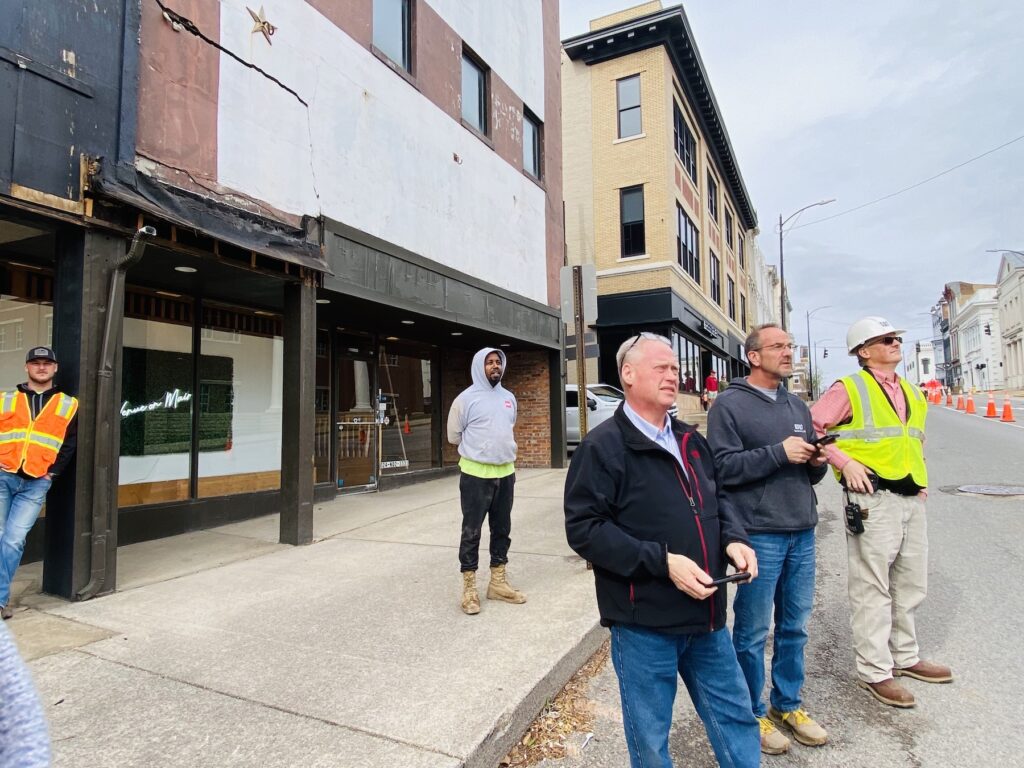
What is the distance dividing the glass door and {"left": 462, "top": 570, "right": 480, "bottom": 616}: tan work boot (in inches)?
217

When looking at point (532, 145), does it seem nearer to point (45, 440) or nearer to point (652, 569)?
point (45, 440)

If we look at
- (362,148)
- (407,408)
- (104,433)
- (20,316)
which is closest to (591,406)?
(407,408)

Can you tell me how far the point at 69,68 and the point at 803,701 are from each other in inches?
253

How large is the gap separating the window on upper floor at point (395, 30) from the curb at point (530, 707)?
7.64m

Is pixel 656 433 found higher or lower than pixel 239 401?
lower

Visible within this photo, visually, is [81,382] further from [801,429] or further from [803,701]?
[803,701]

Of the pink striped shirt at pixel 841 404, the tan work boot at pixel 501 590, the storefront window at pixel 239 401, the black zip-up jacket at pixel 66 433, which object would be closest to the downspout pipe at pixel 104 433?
the black zip-up jacket at pixel 66 433

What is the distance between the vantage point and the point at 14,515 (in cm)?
422

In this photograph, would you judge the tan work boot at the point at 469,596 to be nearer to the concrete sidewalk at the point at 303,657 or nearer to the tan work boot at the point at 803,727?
the concrete sidewalk at the point at 303,657

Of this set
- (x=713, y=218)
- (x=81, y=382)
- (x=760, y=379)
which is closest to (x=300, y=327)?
(x=81, y=382)

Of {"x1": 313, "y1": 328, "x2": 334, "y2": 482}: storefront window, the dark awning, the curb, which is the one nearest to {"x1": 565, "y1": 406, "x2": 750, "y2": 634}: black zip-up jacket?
the curb

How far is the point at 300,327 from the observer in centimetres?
645

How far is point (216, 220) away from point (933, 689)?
20.6ft

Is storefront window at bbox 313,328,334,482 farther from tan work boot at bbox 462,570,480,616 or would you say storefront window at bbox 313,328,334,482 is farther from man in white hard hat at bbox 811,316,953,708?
man in white hard hat at bbox 811,316,953,708
